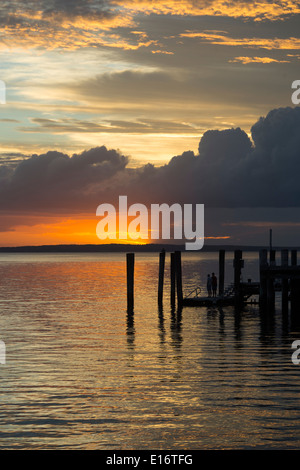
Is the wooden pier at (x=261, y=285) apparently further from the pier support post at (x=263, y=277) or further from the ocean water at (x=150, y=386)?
the ocean water at (x=150, y=386)

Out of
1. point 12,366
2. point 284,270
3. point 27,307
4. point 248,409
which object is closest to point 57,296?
point 27,307

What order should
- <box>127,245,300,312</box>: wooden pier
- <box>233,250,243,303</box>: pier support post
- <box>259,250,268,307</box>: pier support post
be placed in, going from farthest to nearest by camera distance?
1. <box>233,250,243,303</box>: pier support post
2. <box>259,250,268,307</box>: pier support post
3. <box>127,245,300,312</box>: wooden pier

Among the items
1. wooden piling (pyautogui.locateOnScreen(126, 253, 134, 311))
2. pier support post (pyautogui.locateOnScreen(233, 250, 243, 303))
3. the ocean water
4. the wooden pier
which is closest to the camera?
the ocean water

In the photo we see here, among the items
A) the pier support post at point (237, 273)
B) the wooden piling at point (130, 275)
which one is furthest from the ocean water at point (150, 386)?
→ the pier support post at point (237, 273)

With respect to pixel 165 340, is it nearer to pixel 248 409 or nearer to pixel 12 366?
pixel 12 366

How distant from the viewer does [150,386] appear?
18.7 metres

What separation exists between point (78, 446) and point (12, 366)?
30.4ft

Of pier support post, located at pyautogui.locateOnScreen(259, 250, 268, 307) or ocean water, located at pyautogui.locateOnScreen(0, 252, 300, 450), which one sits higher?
pier support post, located at pyautogui.locateOnScreen(259, 250, 268, 307)

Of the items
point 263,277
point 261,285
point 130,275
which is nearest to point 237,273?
point 261,285

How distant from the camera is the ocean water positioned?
14039 mm

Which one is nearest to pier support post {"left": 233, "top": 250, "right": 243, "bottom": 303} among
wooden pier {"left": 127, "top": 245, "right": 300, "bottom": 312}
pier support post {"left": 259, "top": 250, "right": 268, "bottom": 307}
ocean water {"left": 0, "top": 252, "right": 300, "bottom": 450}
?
wooden pier {"left": 127, "top": 245, "right": 300, "bottom": 312}

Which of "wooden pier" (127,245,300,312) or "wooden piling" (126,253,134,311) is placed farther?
"wooden piling" (126,253,134,311)

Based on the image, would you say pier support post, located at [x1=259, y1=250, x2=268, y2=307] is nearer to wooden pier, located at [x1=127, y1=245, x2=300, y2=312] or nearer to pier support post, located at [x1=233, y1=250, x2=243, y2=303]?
wooden pier, located at [x1=127, y1=245, x2=300, y2=312]

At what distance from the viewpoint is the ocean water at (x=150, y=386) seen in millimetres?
14039
